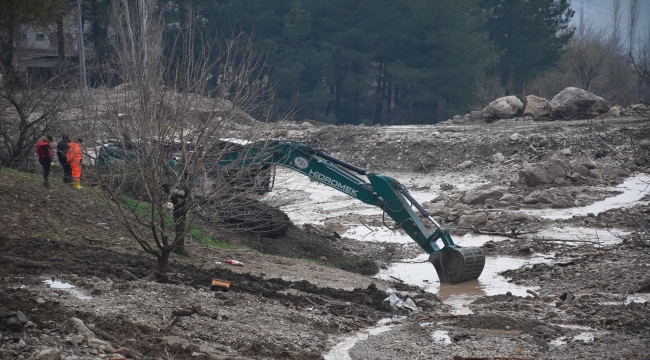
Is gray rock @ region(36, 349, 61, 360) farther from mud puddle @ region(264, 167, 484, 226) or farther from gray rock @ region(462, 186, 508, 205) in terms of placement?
gray rock @ region(462, 186, 508, 205)

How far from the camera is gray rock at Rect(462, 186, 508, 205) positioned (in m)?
19.9

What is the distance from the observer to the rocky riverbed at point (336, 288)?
24.6 ft

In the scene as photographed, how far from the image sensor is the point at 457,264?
12227mm

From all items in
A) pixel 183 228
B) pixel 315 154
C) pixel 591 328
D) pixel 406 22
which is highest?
pixel 406 22

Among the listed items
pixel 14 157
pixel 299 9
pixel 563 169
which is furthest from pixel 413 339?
pixel 299 9

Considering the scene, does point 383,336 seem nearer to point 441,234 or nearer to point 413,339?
point 413,339

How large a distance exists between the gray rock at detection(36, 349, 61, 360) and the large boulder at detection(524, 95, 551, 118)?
2891cm

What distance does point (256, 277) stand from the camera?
11234 millimetres

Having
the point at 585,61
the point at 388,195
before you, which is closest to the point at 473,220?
the point at 388,195

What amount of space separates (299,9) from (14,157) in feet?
83.4

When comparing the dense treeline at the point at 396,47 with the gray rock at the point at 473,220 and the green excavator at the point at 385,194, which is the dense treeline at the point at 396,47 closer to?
the gray rock at the point at 473,220

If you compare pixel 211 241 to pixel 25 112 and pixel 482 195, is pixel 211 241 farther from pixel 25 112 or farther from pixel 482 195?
pixel 482 195

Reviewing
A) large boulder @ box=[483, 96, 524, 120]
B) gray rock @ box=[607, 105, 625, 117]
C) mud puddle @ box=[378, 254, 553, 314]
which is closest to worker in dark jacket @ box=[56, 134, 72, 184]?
mud puddle @ box=[378, 254, 553, 314]

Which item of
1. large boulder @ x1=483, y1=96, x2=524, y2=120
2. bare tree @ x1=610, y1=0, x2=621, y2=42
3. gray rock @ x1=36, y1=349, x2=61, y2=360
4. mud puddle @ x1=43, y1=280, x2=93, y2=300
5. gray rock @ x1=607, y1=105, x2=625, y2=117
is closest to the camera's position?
gray rock @ x1=36, y1=349, x2=61, y2=360
